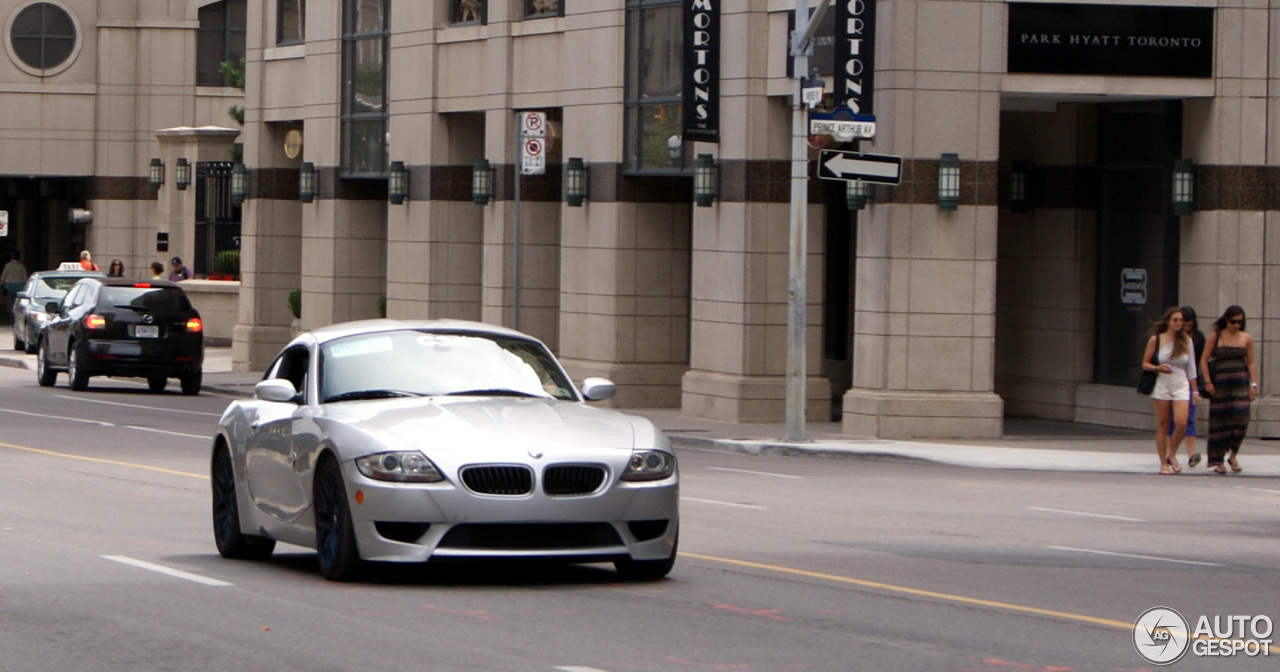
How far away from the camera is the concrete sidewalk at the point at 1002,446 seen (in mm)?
21766

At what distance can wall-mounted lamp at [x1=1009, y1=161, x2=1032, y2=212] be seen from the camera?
27.5 meters

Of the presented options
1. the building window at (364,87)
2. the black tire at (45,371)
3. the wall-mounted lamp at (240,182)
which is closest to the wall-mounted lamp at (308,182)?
the building window at (364,87)

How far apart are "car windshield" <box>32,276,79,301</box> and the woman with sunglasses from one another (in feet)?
85.2

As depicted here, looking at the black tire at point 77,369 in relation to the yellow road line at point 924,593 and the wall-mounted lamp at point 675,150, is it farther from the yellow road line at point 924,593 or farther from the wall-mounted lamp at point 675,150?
the yellow road line at point 924,593

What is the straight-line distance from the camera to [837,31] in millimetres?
24172

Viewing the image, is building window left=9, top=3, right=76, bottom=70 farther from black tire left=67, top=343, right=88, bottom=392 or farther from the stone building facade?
black tire left=67, top=343, right=88, bottom=392

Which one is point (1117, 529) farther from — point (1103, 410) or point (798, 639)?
point (1103, 410)

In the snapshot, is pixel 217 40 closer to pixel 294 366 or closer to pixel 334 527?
pixel 294 366

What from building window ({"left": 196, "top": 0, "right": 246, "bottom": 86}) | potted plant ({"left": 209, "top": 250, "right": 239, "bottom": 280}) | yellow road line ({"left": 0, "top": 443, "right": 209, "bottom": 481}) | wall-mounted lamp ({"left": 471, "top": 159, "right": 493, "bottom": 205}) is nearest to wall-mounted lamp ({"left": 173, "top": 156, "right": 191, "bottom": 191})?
potted plant ({"left": 209, "top": 250, "right": 239, "bottom": 280})

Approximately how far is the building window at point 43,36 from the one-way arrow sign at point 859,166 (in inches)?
1451

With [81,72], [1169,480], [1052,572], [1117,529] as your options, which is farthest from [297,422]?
[81,72]

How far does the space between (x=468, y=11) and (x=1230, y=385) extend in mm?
15417

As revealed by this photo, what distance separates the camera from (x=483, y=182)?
102 feet

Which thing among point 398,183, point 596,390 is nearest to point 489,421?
point 596,390
